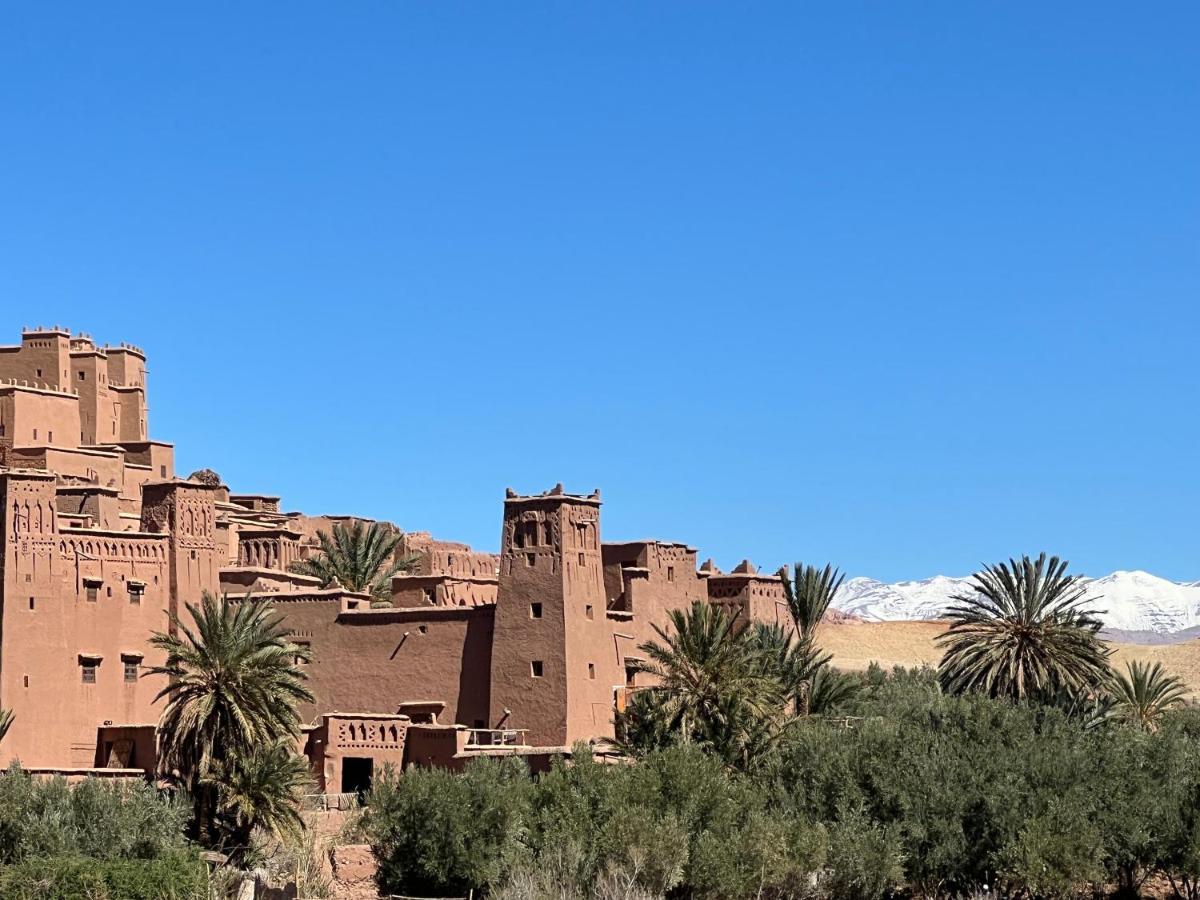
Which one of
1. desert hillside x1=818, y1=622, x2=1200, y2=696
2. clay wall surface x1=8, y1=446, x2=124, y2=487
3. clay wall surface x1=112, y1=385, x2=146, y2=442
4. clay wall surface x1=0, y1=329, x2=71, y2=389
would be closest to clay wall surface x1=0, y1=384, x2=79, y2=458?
clay wall surface x1=8, y1=446, x2=124, y2=487

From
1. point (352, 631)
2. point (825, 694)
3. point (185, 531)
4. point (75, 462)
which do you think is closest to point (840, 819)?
point (825, 694)

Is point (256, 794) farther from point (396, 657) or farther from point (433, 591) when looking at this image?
point (433, 591)

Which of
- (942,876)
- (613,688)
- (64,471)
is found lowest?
(942,876)

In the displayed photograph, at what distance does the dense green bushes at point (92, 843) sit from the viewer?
28.6 m

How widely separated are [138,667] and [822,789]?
16.3m

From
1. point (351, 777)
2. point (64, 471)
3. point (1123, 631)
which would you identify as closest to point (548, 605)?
point (351, 777)

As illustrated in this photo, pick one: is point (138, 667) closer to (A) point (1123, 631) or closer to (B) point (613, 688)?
(B) point (613, 688)

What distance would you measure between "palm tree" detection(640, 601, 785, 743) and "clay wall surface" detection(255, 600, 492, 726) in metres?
6.90

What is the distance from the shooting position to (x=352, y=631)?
44.2 meters

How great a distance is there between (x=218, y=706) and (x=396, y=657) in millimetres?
8659

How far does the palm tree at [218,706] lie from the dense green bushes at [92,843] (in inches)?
44.2

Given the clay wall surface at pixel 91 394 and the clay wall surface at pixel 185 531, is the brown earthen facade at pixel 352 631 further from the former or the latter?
the clay wall surface at pixel 91 394

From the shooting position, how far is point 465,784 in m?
34.1

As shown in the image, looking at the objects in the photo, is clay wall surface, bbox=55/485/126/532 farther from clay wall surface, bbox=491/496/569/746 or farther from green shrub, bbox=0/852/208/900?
green shrub, bbox=0/852/208/900
